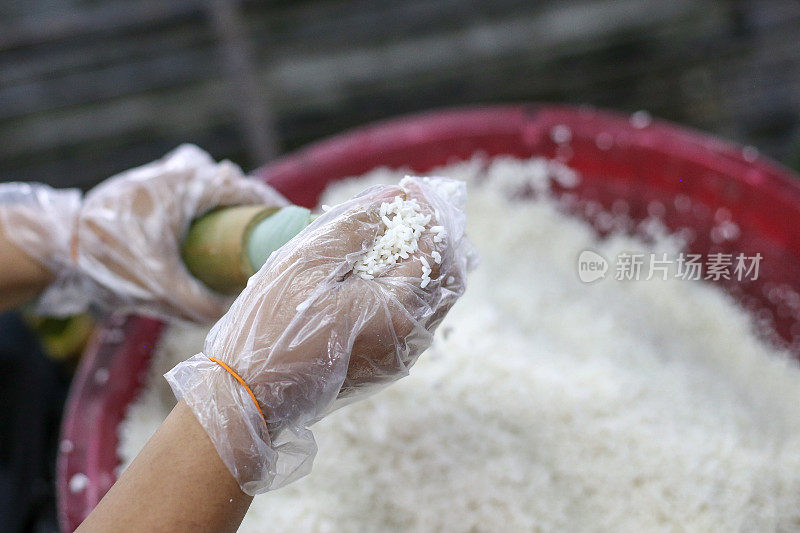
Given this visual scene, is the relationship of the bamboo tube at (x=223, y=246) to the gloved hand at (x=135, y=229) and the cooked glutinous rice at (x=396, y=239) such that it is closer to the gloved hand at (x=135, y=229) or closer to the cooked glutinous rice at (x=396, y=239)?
the gloved hand at (x=135, y=229)

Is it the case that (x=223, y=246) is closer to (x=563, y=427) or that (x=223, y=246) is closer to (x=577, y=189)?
(x=563, y=427)

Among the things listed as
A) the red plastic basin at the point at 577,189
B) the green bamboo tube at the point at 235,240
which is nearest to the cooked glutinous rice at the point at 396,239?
the green bamboo tube at the point at 235,240

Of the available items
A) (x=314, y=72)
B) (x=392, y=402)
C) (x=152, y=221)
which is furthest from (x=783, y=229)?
(x=314, y=72)

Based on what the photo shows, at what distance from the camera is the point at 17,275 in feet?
3.03

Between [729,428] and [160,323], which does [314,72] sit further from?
[729,428]

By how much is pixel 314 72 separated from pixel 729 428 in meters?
1.55

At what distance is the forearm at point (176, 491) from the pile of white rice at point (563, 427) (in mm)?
299

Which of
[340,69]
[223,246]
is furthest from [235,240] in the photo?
[340,69]

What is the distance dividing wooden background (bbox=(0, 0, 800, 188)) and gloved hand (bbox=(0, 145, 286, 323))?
0.97m

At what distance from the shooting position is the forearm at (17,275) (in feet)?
2.99

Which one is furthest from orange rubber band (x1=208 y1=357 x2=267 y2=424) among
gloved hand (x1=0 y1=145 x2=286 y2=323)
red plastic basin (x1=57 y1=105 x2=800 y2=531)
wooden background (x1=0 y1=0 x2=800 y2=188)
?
wooden background (x1=0 y1=0 x2=800 y2=188)

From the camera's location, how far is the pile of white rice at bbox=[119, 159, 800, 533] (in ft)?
2.70

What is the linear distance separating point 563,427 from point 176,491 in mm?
576

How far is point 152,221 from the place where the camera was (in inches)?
33.9
